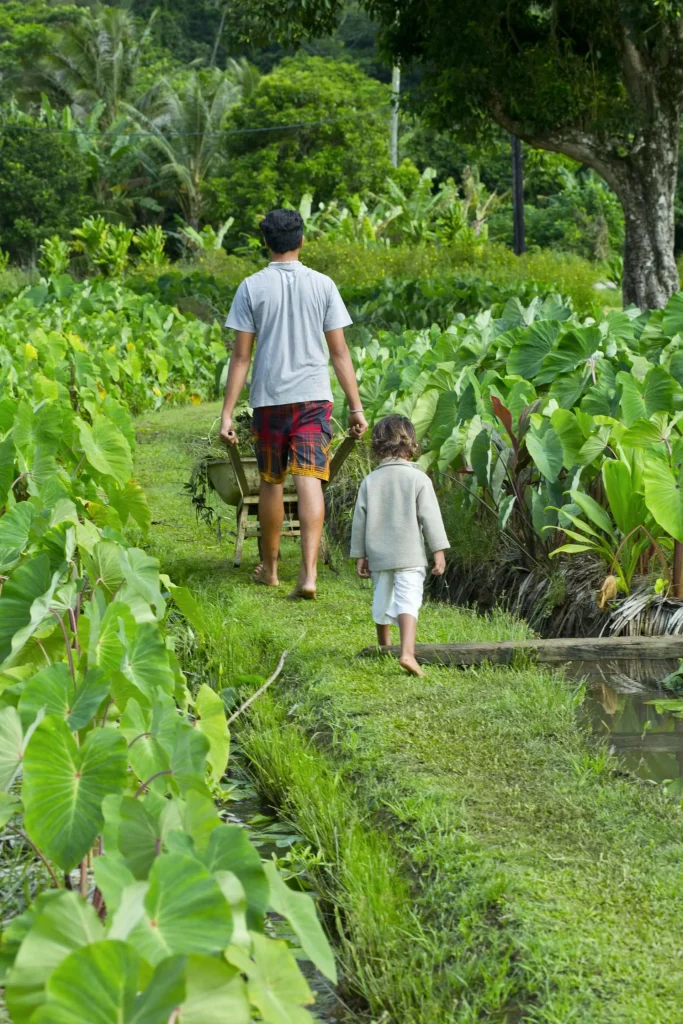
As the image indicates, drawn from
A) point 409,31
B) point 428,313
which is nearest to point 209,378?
point 428,313

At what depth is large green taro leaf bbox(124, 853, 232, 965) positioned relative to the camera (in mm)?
1762

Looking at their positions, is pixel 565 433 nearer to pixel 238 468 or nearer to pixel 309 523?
pixel 309 523

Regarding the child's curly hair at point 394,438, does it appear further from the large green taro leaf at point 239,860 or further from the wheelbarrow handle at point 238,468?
the large green taro leaf at point 239,860

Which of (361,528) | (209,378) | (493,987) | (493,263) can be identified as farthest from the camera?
(493,263)

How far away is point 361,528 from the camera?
182 inches

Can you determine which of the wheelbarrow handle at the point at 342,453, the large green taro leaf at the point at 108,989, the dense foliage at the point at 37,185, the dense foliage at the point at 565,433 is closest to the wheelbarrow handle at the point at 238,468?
the wheelbarrow handle at the point at 342,453

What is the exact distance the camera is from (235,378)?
18.3 feet

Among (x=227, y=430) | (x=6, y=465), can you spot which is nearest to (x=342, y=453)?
(x=227, y=430)

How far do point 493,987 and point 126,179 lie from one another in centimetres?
3933

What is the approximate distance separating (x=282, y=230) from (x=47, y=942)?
3.98m

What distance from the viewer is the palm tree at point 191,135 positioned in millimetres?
39062

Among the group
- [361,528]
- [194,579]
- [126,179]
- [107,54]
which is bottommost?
[194,579]

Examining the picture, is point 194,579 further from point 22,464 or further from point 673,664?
point 673,664

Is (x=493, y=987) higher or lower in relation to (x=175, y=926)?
lower
